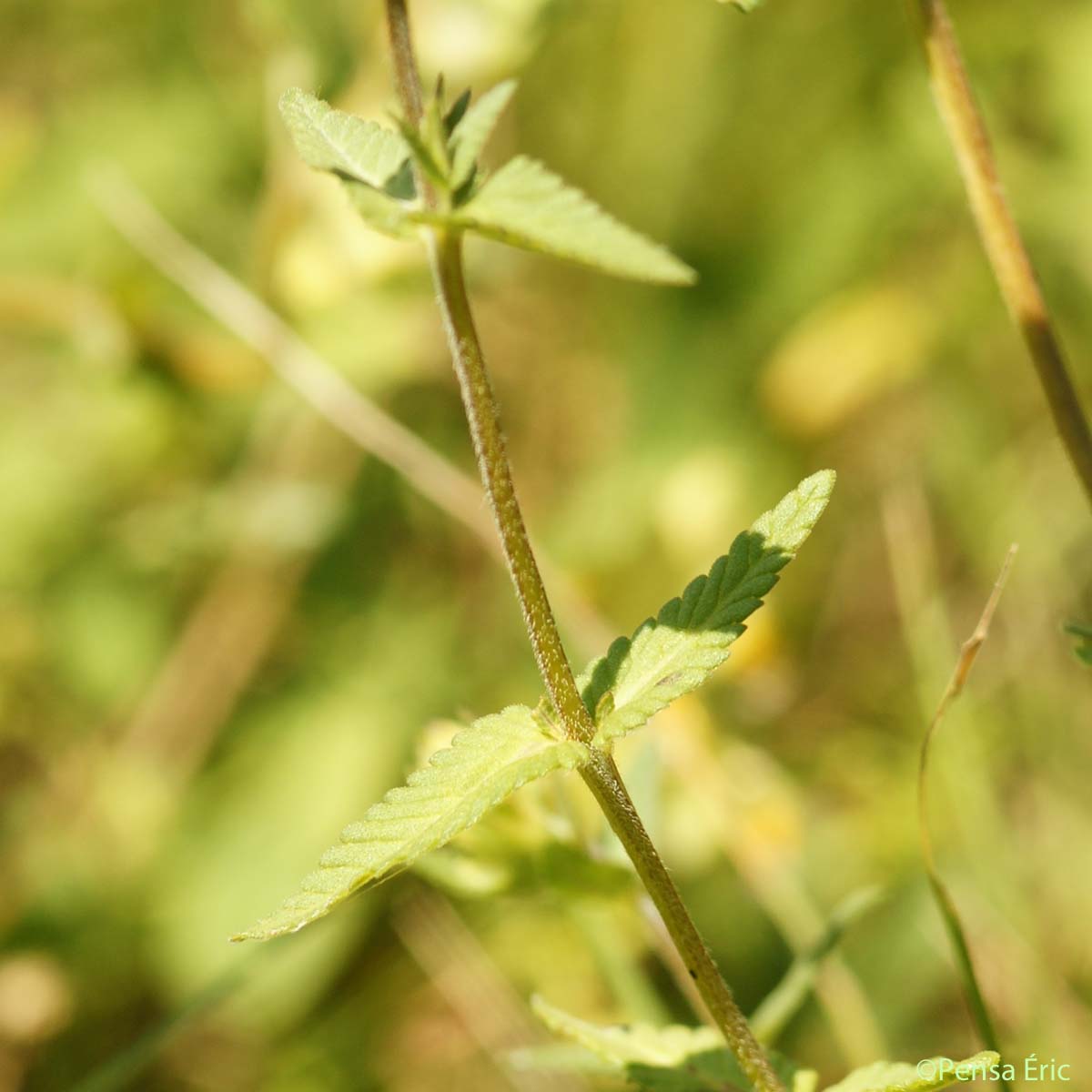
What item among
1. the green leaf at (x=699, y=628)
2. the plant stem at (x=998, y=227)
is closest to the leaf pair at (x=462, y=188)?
the green leaf at (x=699, y=628)

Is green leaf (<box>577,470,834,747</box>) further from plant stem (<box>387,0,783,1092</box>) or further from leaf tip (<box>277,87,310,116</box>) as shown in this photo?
leaf tip (<box>277,87,310,116</box>)

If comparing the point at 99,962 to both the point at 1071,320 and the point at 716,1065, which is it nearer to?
the point at 716,1065

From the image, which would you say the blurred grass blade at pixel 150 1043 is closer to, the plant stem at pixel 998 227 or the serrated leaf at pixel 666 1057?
the serrated leaf at pixel 666 1057

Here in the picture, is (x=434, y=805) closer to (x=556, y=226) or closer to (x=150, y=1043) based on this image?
(x=556, y=226)

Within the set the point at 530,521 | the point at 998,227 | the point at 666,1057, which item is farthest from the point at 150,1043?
the point at 530,521

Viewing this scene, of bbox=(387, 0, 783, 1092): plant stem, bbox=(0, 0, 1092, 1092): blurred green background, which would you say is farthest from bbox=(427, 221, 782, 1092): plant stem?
bbox=(0, 0, 1092, 1092): blurred green background
